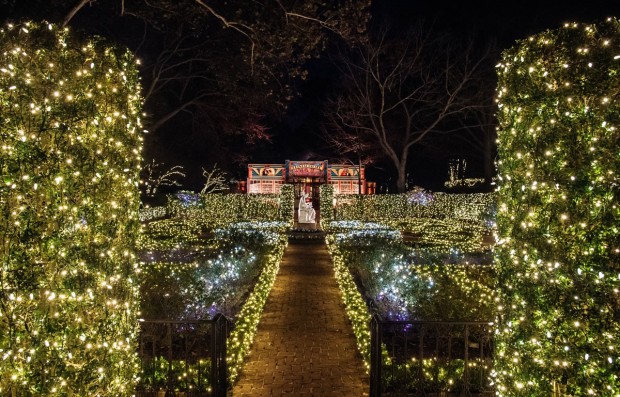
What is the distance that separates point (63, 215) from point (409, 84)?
3051 cm

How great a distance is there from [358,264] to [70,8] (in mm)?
8065

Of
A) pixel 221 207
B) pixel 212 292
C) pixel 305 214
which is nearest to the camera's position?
pixel 212 292

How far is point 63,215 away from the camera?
298 centimetres

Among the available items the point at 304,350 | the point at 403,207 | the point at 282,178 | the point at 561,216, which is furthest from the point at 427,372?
the point at 282,178

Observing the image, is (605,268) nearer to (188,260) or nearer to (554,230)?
(554,230)

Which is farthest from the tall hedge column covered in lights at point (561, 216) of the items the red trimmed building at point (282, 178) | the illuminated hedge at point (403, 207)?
the red trimmed building at point (282, 178)

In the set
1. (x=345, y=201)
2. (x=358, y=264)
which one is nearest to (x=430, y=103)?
(x=345, y=201)

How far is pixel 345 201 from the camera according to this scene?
3231 centimetres

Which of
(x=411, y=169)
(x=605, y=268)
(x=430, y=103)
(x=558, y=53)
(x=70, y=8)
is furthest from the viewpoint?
(x=411, y=169)

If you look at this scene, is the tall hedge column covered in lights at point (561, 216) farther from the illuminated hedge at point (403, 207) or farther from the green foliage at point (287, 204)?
the illuminated hedge at point (403, 207)

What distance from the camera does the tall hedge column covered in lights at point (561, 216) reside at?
9.20ft

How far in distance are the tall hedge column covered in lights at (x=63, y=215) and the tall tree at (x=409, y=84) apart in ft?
85.7

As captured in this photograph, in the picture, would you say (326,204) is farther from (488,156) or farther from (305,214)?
(488,156)

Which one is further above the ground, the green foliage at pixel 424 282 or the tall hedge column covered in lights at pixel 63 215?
the tall hedge column covered in lights at pixel 63 215
